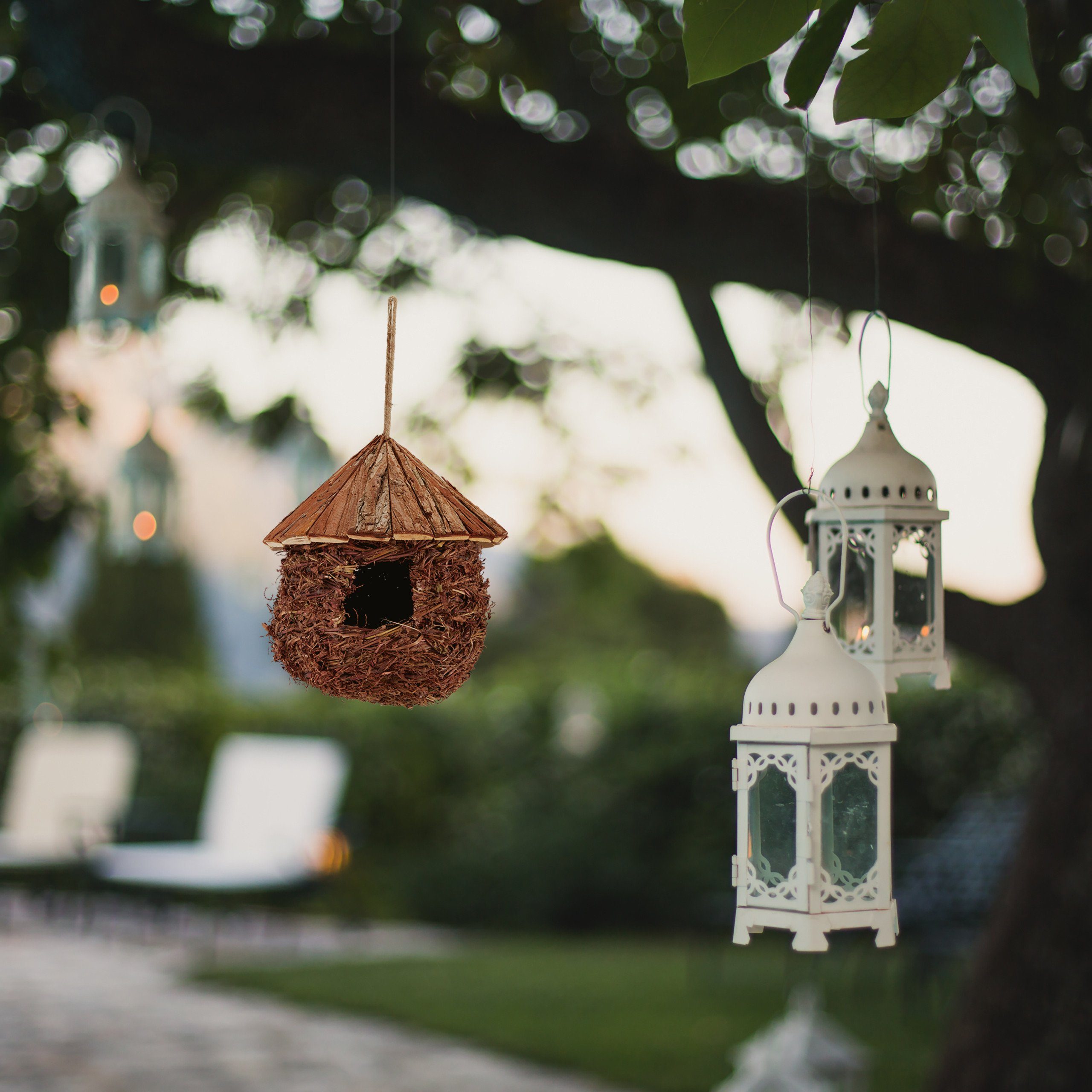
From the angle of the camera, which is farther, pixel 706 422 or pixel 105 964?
pixel 105 964

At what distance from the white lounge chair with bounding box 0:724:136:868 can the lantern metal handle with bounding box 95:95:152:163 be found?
696 centimetres

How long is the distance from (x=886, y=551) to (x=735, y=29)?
905 mm

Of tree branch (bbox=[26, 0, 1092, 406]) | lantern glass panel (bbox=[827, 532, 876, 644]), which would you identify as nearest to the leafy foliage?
lantern glass panel (bbox=[827, 532, 876, 644])

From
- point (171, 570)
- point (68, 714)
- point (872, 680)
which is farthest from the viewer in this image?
point (171, 570)

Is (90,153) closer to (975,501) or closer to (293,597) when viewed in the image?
(293,597)

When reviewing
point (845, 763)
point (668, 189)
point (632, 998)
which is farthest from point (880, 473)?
point (632, 998)

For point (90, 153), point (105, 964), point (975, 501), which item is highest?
point (90, 153)

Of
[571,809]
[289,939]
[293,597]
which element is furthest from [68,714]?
[293,597]

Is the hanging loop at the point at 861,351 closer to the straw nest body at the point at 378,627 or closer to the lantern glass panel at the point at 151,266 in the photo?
the straw nest body at the point at 378,627

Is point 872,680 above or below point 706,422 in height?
below

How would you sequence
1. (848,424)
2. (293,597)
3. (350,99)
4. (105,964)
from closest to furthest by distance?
(293,597) → (350,99) → (848,424) → (105,964)

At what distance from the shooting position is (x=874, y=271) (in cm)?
316

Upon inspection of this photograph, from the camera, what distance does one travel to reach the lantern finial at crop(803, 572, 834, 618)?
5.64 feet

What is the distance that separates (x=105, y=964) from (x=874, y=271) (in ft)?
22.8
